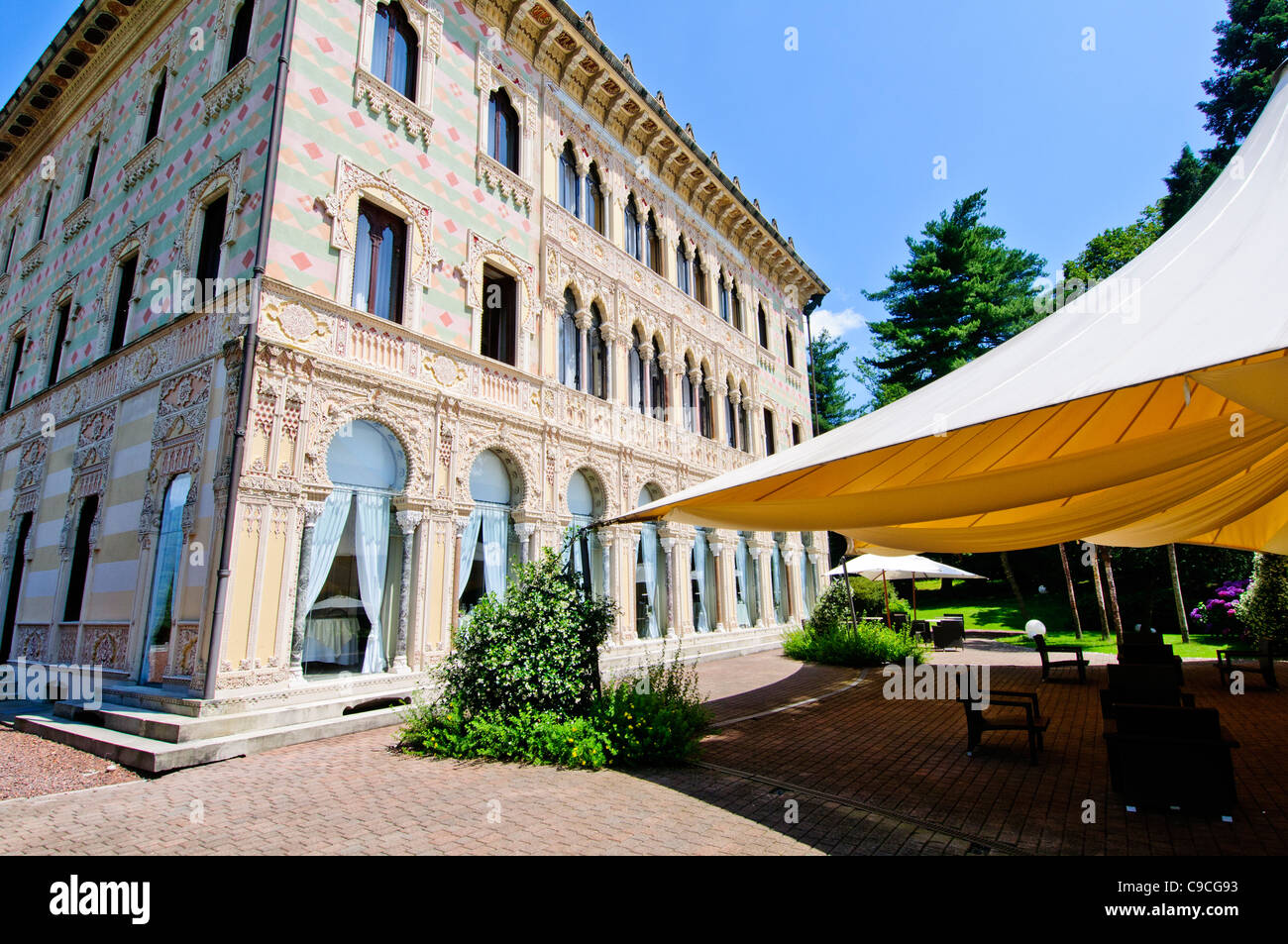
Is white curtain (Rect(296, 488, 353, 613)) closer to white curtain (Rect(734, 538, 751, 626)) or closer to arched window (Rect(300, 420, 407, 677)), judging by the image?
arched window (Rect(300, 420, 407, 677))

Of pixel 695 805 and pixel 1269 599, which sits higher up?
pixel 1269 599

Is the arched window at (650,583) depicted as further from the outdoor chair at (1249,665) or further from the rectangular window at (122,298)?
the rectangular window at (122,298)

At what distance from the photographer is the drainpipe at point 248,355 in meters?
7.80

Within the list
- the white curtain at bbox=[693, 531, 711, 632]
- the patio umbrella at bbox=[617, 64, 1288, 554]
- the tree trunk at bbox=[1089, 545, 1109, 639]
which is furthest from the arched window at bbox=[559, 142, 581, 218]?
the tree trunk at bbox=[1089, 545, 1109, 639]

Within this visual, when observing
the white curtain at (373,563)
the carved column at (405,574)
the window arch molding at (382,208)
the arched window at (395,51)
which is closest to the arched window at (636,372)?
the window arch molding at (382,208)

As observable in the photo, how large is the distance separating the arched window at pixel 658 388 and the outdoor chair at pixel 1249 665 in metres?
12.6

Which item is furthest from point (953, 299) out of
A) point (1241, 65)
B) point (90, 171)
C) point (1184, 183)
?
point (90, 171)

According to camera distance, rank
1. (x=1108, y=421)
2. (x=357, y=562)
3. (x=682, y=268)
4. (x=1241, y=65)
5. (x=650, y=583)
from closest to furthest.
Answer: (x=1108, y=421), (x=357, y=562), (x=650, y=583), (x=682, y=268), (x=1241, y=65)

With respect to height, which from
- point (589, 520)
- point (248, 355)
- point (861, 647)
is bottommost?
point (861, 647)

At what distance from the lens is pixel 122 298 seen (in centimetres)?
1246

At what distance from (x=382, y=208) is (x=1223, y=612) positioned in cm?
2497

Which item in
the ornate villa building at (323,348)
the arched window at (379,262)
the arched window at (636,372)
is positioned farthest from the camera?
the arched window at (636,372)

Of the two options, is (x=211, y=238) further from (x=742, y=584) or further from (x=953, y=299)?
(x=953, y=299)

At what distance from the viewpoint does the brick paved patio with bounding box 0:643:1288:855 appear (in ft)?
14.4
